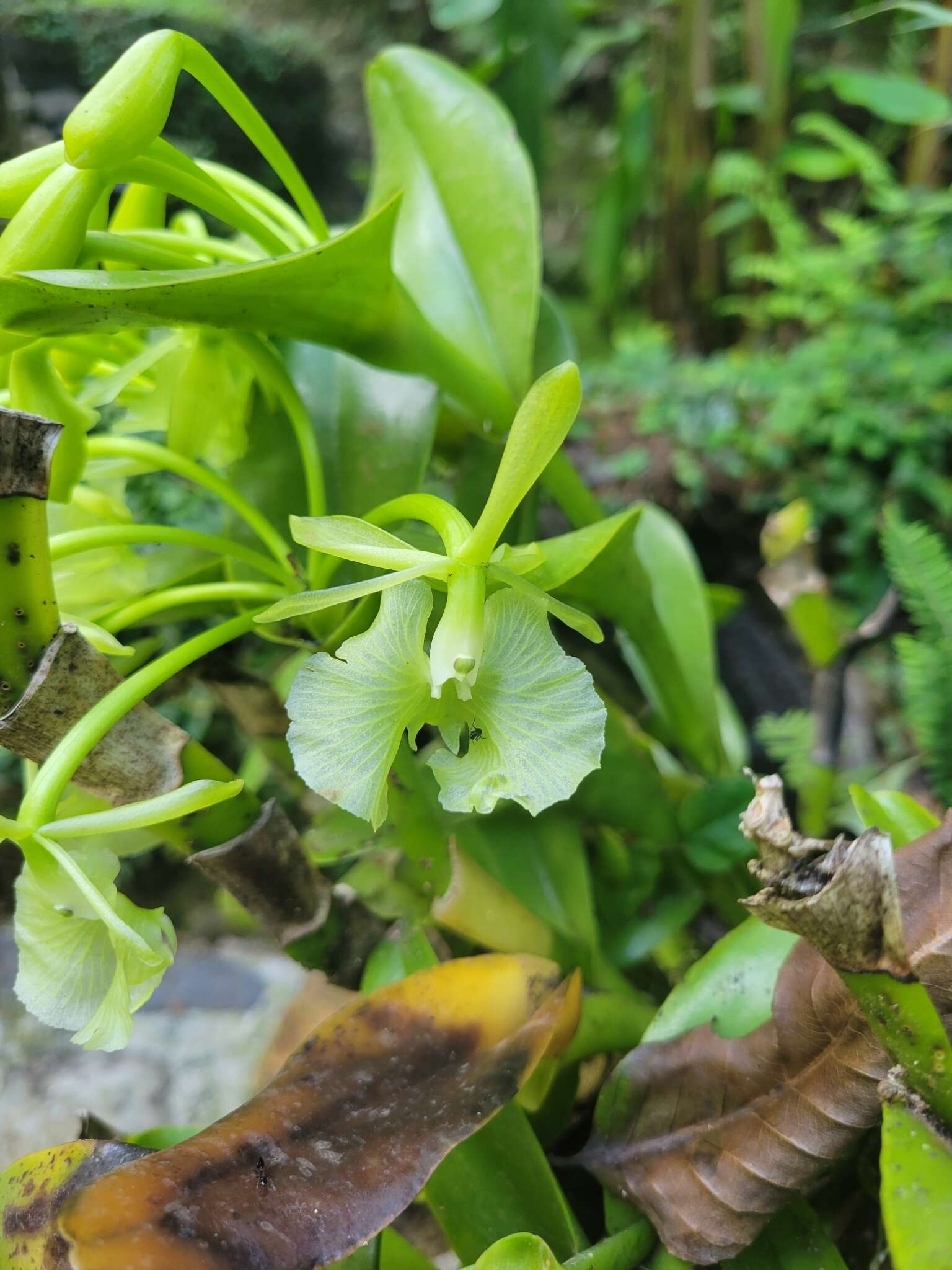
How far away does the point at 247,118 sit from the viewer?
44cm

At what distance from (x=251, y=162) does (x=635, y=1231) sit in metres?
1.63

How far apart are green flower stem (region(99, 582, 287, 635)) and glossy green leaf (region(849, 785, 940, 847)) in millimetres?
333

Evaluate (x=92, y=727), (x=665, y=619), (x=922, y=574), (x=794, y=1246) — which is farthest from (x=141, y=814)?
(x=922, y=574)

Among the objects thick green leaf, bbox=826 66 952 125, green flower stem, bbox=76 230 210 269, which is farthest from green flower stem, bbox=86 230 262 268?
thick green leaf, bbox=826 66 952 125

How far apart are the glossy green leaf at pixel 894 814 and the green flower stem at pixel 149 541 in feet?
1.11

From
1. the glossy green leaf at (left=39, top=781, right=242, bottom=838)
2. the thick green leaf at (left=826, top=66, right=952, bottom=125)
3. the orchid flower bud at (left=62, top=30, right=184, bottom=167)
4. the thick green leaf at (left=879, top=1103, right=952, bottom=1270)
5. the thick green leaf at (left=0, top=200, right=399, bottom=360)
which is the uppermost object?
the thick green leaf at (left=826, top=66, right=952, bottom=125)

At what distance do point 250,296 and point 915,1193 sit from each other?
462mm

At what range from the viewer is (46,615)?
0.37 meters

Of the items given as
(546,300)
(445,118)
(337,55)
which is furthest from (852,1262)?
(337,55)

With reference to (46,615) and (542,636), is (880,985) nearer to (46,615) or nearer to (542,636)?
(542,636)

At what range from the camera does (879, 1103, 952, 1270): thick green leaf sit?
310 mm

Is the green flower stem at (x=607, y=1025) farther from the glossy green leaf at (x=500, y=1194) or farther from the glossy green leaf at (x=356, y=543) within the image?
the glossy green leaf at (x=356, y=543)

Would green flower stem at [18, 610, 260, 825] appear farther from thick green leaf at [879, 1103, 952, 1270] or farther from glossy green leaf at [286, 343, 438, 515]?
thick green leaf at [879, 1103, 952, 1270]

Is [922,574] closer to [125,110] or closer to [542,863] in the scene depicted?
[542,863]
